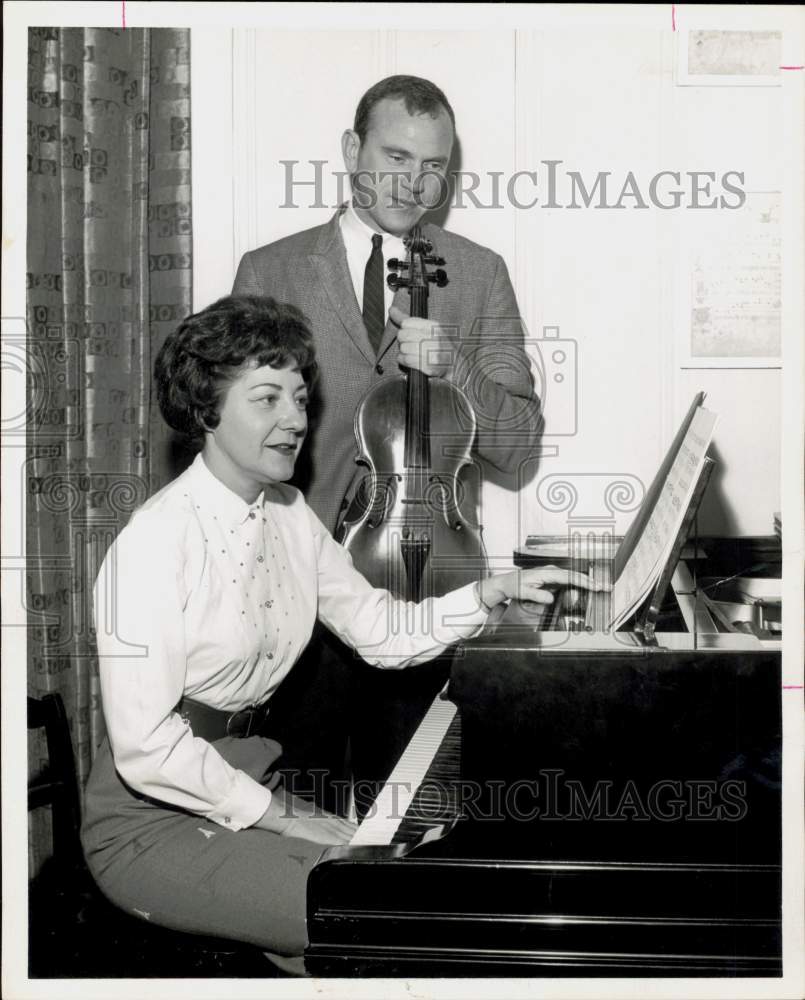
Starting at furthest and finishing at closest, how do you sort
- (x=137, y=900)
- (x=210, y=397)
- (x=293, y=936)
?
(x=210, y=397) < (x=137, y=900) < (x=293, y=936)

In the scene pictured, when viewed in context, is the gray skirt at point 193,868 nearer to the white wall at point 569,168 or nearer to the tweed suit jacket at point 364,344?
the tweed suit jacket at point 364,344

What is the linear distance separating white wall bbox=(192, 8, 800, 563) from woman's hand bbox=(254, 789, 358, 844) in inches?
29.2

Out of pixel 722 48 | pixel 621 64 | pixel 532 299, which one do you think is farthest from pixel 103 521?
pixel 722 48

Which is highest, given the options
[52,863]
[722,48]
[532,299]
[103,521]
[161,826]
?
[722,48]

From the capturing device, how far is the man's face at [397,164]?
1.96m

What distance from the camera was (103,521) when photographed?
1965 millimetres

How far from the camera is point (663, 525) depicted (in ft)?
4.74

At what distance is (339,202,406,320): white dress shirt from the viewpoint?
202cm

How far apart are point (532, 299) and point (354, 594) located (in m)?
0.76

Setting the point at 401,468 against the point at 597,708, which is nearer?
the point at 597,708

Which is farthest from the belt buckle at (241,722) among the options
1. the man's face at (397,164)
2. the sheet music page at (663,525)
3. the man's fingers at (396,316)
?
the man's face at (397,164)

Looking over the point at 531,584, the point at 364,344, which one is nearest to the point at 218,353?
the point at 364,344

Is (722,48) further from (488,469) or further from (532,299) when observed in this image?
(488,469)

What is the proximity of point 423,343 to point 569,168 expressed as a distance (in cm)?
46
